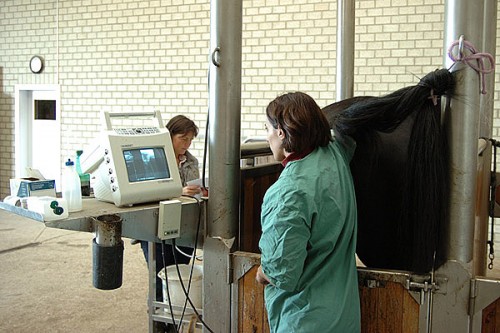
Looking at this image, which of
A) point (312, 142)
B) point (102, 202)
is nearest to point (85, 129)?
point (102, 202)

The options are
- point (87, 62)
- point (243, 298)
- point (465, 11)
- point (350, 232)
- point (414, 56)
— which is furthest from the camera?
point (87, 62)

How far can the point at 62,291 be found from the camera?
16.6ft

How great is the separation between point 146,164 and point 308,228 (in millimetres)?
739

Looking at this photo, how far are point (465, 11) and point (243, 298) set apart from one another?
4.10ft

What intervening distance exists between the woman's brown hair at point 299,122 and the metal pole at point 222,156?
1.17ft

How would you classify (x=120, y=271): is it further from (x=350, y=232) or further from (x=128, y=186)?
(x=350, y=232)

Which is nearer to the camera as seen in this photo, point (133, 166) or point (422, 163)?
point (422, 163)

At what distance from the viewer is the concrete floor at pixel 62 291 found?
4328 mm

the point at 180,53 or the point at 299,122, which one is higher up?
the point at 180,53

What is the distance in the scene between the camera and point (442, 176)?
1.80 meters

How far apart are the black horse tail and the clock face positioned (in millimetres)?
8296

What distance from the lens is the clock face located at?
9258 millimetres

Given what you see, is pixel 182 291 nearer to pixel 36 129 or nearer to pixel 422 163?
pixel 422 163

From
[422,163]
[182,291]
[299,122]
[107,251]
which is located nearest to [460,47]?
[422,163]
